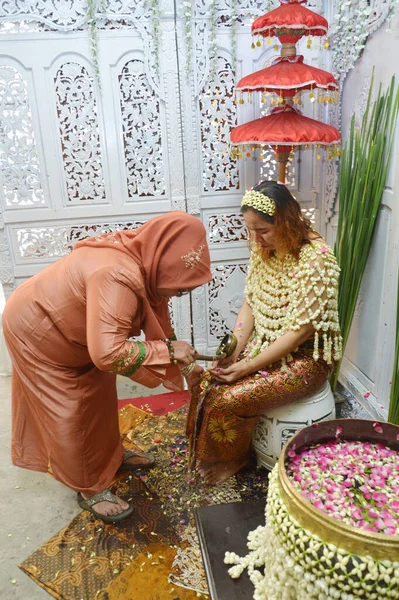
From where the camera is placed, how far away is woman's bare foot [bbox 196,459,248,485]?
7.31ft

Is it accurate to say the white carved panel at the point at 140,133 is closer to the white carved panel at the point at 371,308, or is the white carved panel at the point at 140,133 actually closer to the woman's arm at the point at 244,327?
the woman's arm at the point at 244,327

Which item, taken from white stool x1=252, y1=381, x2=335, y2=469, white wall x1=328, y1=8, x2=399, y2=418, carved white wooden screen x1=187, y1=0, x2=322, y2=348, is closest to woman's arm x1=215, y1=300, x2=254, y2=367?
white stool x1=252, y1=381, x2=335, y2=469

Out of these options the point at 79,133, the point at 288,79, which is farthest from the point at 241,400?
the point at 79,133

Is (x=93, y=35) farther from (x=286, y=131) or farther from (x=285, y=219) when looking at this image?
(x=285, y=219)

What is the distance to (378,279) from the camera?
2.46 m

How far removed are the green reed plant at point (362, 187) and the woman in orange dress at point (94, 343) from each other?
3.30ft

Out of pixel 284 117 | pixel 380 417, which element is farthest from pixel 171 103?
pixel 380 417

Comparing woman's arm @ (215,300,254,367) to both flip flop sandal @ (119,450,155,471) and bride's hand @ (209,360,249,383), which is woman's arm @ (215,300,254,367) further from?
flip flop sandal @ (119,450,155,471)

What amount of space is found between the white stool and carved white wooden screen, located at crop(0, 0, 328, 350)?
1.42 m

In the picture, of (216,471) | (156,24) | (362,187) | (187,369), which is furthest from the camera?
(156,24)

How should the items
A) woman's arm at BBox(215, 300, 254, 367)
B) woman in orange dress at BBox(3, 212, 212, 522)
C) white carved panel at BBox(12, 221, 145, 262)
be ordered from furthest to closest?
white carved panel at BBox(12, 221, 145, 262)
woman's arm at BBox(215, 300, 254, 367)
woman in orange dress at BBox(3, 212, 212, 522)

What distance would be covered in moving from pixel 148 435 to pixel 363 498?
1.73 m

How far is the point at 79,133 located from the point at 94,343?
1.93m

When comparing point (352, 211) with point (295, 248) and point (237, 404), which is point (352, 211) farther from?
point (237, 404)
